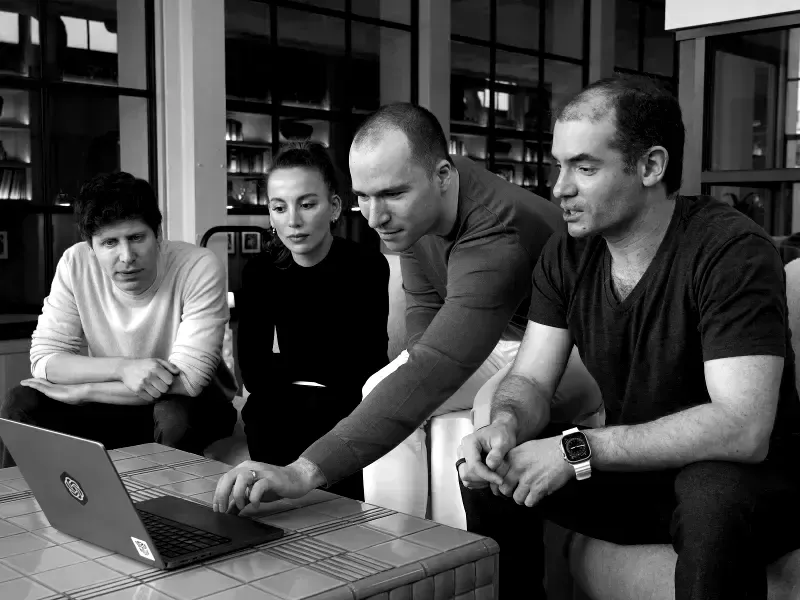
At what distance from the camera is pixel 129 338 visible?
2574 mm

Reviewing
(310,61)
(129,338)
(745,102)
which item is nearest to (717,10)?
(745,102)

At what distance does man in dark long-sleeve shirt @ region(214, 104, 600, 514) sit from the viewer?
1693 mm

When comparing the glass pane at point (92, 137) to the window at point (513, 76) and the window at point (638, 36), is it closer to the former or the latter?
the window at point (513, 76)

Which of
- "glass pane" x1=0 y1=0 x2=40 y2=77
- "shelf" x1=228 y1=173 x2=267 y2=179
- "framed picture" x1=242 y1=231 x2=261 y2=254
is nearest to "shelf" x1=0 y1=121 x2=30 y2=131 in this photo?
"glass pane" x1=0 y1=0 x2=40 y2=77

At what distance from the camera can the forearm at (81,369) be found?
97.0 inches

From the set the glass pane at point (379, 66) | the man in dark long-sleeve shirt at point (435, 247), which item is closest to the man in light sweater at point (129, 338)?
the man in dark long-sleeve shirt at point (435, 247)

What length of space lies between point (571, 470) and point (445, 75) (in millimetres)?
5973

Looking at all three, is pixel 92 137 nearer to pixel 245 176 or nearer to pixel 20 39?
pixel 20 39

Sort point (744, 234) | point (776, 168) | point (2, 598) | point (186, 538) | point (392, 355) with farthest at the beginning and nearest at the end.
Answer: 1. point (776, 168)
2. point (392, 355)
3. point (744, 234)
4. point (186, 538)
5. point (2, 598)

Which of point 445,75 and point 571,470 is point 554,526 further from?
point 445,75

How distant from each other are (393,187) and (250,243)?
4.53 meters

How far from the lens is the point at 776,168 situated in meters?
3.10

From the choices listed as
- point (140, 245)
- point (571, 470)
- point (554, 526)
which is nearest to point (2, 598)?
point (571, 470)

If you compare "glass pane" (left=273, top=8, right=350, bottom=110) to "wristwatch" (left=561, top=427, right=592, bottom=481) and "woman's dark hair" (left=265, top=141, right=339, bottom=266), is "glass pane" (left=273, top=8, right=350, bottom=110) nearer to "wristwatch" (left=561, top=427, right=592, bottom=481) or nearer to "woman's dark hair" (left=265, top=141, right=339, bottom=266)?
"woman's dark hair" (left=265, top=141, right=339, bottom=266)
